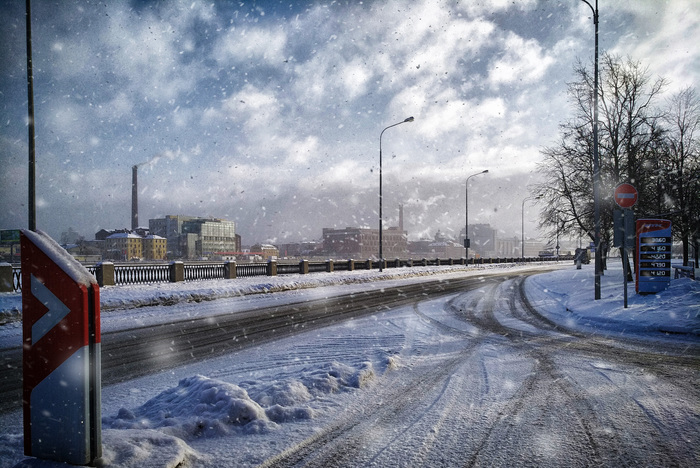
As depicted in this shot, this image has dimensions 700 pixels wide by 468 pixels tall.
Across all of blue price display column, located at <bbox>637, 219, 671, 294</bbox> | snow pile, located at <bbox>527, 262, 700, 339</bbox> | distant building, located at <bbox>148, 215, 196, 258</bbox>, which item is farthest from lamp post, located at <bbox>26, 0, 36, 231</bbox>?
distant building, located at <bbox>148, 215, 196, 258</bbox>

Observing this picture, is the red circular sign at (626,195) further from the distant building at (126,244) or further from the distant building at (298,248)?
the distant building at (298,248)

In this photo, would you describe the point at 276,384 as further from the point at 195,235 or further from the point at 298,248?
the point at 298,248

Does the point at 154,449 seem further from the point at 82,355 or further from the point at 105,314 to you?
the point at 105,314

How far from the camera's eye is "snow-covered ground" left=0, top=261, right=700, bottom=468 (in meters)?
2.69

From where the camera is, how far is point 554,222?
2134 cm

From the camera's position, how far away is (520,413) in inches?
139

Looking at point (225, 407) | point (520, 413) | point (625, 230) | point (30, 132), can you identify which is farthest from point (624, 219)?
point (30, 132)

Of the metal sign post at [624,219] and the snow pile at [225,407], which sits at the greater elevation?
the metal sign post at [624,219]

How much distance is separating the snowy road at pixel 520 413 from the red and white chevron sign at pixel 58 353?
4.12 feet

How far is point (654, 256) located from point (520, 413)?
11.3m

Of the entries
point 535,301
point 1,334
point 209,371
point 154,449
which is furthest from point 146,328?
point 535,301

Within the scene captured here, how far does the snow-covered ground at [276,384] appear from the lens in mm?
2688

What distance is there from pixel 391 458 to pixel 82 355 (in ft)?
6.88

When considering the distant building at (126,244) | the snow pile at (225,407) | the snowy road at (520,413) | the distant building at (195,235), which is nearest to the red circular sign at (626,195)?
the snowy road at (520,413)
